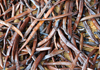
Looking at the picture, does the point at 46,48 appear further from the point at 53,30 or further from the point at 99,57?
the point at 99,57

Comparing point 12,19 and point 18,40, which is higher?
point 12,19

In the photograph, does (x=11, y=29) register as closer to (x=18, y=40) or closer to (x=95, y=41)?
(x=18, y=40)

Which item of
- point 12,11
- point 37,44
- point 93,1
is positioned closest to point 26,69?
point 37,44

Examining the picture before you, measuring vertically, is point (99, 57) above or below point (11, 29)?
below

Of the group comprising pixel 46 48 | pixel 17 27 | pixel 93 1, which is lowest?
pixel 46 48

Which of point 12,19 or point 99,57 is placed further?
point 12,19

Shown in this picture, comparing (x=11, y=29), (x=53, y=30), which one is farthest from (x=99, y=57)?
(x=11, y=29)

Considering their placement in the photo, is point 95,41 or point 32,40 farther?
point 32,40

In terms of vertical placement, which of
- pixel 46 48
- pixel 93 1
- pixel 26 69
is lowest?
pixel 26 69
